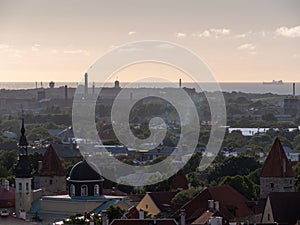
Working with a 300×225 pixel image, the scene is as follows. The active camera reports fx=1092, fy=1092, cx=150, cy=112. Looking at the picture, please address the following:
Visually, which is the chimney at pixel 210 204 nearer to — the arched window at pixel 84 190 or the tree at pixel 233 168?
the arched window at pixel 84 190

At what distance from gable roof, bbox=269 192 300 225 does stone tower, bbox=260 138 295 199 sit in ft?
18.5

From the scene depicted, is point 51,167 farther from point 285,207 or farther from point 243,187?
point 285,207

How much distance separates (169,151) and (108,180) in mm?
31228

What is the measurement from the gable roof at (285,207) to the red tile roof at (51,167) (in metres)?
14.2

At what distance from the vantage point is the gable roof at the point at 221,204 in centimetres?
3206

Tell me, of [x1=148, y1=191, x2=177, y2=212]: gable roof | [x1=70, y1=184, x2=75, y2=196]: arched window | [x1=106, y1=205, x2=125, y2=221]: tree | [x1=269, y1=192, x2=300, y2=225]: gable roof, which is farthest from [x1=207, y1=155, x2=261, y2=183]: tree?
[x1=106, y1=205, x2=125, y2=221]: tree

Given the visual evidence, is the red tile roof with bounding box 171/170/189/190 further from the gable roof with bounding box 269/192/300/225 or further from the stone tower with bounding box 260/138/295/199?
the gable roof with bounding box 269/192/300/225

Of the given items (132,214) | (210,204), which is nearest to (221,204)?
(210,204)

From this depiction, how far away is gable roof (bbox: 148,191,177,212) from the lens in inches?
1411

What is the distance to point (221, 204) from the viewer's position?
3341 cm

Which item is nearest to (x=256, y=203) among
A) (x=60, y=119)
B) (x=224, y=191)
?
(x=224, y=191)

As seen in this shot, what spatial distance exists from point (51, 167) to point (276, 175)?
10.5m

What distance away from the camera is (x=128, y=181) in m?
48.8

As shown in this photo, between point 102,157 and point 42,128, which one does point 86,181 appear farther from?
point 42,128
